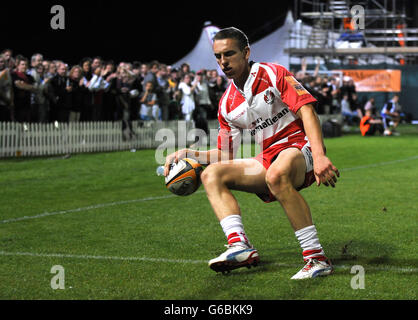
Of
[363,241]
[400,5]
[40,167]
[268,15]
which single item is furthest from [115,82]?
[400,5]

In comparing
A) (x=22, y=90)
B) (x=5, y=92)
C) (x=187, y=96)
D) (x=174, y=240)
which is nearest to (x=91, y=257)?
(x=174, y=240)

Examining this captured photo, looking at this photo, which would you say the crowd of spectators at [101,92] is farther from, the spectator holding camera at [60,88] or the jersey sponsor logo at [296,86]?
the jersey sponsor logo at [296,86]

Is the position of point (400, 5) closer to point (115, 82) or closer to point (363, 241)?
point (115, 82)

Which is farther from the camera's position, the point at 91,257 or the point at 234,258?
the point at 91,257

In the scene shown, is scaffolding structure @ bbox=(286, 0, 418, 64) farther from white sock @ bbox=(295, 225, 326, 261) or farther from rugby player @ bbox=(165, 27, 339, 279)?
white sock @ bbox=(295, 225, 326, 261)

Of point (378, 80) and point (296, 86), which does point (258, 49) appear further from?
point (296, 86)

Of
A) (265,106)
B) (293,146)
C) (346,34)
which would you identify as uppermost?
(346,34)

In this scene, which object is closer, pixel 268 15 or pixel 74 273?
pixel 74 273

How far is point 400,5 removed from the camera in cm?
4969

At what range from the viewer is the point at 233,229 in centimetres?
570

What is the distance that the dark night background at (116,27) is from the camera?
2486 cm

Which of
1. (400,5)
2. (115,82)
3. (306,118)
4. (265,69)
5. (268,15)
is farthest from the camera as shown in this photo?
(400,5)

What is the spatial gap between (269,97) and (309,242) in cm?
117
